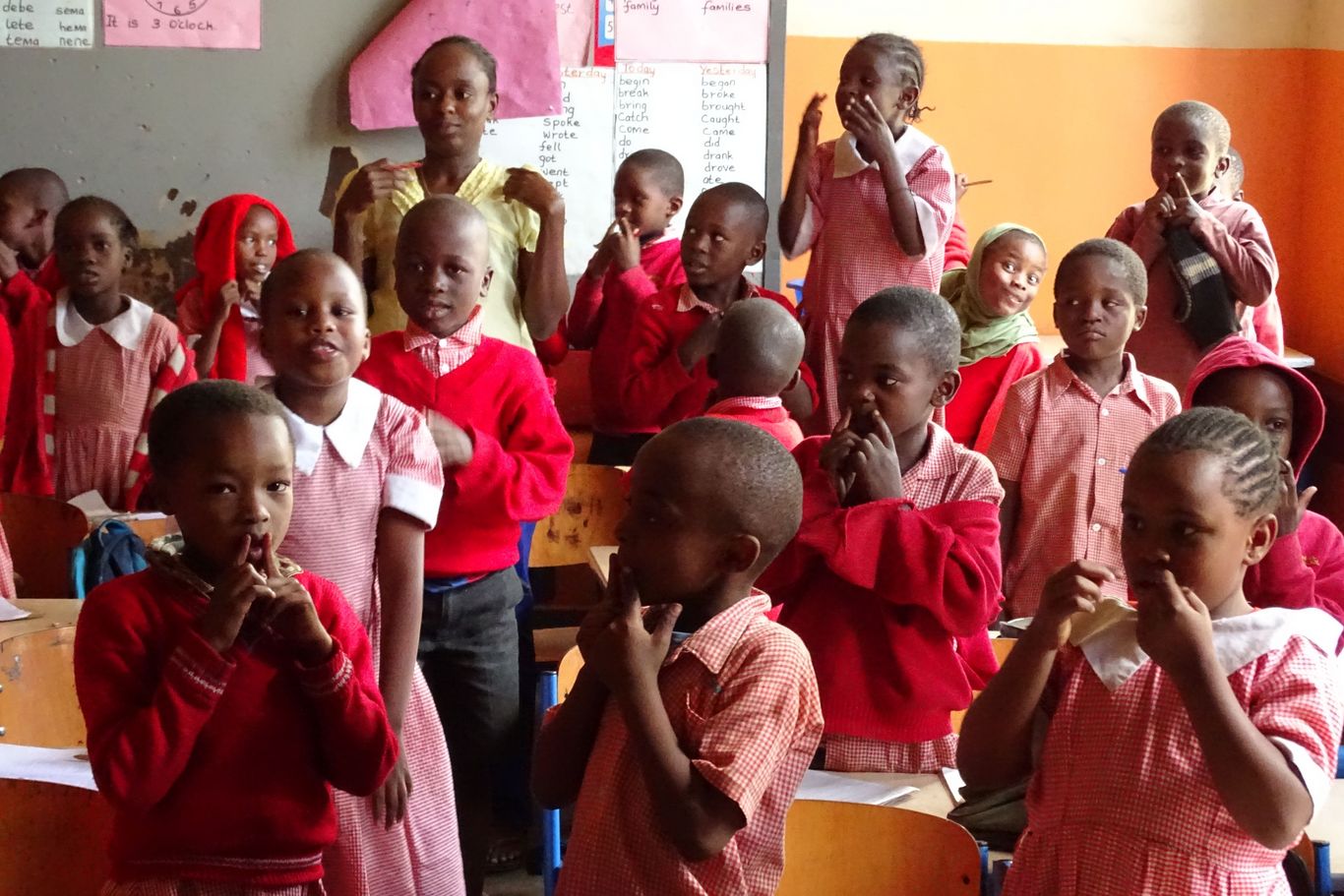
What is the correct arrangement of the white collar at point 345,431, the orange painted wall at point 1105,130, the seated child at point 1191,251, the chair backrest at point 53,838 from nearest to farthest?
the chair backrest at point 53,838, the white collar at point 345,431, the seated child at point 1191,251, the orange painted wall at point 1105,130

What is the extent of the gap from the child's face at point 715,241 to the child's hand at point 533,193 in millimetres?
501

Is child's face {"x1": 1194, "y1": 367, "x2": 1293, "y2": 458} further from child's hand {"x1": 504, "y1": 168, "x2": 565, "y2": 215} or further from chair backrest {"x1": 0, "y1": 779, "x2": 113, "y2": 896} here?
chair backrest {"x1": 0, "y1": 779, "x2": 113, "y2": 896}

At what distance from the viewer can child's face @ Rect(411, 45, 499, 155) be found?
10.7 feet

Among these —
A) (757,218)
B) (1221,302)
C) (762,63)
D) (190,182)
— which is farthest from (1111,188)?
(190,182)

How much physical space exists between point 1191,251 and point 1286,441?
5.77 feet

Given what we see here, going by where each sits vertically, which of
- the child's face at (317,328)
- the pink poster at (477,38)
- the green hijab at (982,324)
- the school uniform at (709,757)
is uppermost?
the pink poster at (477,38)

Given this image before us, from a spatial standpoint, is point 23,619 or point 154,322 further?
point 154,322

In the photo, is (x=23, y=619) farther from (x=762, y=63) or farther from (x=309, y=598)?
(x=762, y=63)

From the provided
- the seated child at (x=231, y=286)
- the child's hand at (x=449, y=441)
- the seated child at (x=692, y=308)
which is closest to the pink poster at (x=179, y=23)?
the seated child at (x=231, y=286)

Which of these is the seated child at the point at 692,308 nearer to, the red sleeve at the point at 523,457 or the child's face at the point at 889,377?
the red sleeve at the point at 523,457

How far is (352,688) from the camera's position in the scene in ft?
5.39

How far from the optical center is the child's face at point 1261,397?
7.55 feet

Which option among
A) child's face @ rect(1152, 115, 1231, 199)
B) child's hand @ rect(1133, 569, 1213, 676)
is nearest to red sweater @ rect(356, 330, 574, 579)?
child's hand @ rect(1133, 569, 1213, 676)

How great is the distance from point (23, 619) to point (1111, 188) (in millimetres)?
4486
